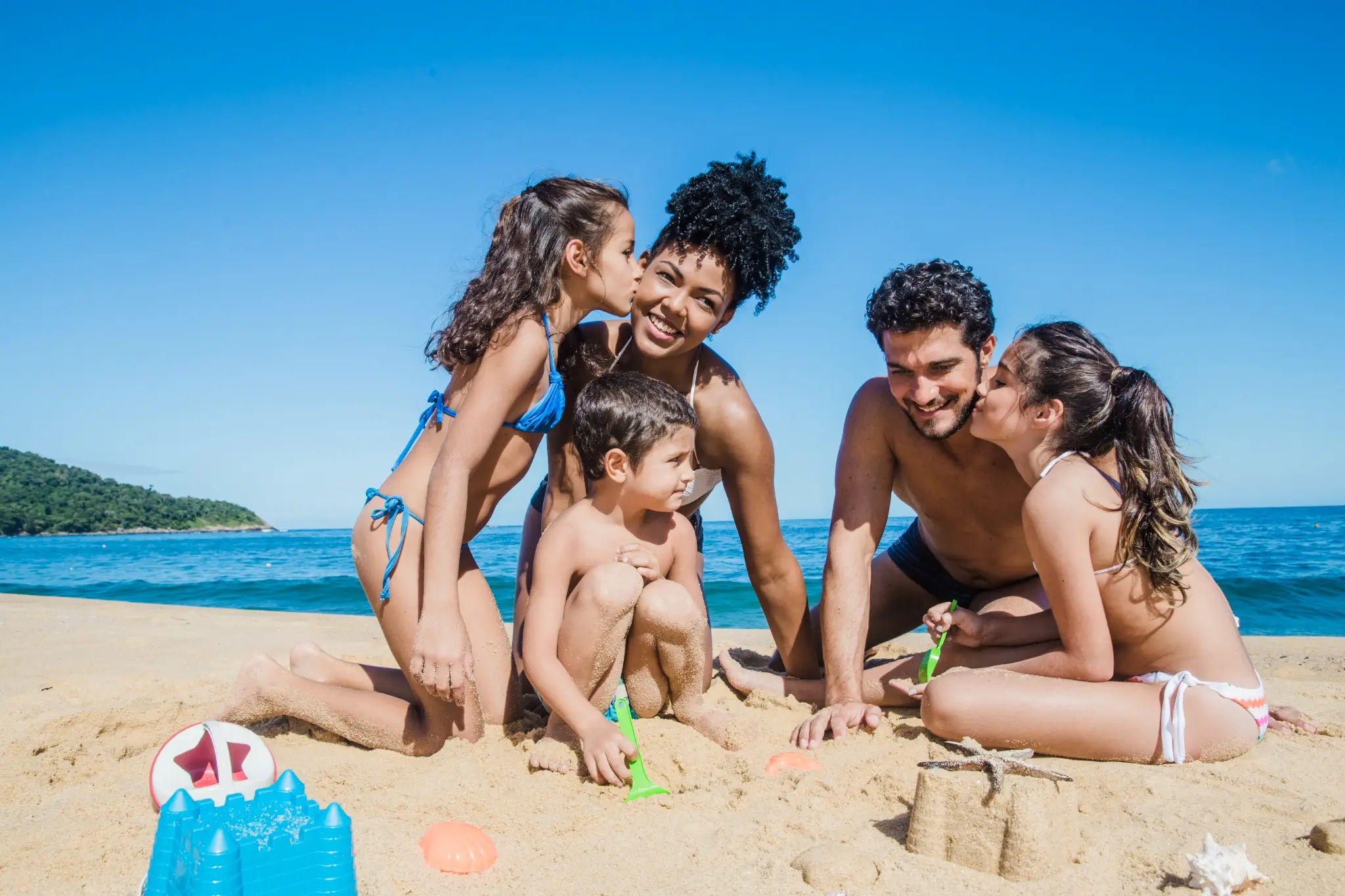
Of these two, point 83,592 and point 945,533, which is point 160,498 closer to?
point 83,592

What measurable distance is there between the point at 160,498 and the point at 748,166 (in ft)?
220

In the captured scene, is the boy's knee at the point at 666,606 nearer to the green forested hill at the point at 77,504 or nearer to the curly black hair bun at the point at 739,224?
the curly black hair bun at the point at 739,224

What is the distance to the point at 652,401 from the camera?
126 inches

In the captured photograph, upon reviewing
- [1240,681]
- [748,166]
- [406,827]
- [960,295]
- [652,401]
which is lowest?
[406,827]

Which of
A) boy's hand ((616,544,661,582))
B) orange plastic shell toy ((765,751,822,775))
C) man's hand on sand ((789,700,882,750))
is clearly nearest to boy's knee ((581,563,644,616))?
boy's hand ((616,544,661,582))

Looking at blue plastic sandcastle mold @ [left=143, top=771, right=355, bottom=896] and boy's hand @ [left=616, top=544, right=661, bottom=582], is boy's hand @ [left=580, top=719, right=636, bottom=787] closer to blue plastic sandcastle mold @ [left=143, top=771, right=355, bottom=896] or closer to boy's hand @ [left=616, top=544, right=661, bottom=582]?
boy's hand @ [left=616, top=544, right=661, bottom=582]

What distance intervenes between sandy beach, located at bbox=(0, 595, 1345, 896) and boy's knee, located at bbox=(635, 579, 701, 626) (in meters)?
0.42

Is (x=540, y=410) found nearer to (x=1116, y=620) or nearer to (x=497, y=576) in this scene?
(x=1116, y=620)

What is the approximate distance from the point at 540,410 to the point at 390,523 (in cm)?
70

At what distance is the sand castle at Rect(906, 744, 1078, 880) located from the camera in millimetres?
1821

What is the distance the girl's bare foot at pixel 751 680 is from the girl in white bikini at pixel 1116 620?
1.03 m

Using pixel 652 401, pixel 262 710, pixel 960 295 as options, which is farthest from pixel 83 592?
pixel 960 295

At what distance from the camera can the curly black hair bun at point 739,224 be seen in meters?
3.69

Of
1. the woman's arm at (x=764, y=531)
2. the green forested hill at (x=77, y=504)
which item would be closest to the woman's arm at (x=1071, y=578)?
the woman's arm at (x=764, y=531)
